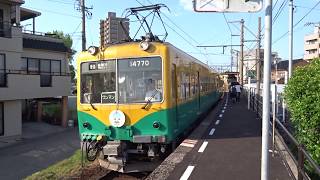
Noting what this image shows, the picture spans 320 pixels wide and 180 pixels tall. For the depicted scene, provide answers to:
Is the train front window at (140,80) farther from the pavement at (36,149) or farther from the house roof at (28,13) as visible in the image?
the house roof at (28,13)

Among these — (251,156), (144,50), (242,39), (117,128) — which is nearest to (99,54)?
(144,50)

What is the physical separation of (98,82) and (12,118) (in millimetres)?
16485

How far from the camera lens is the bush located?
A: 8.76 meters

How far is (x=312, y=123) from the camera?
8930mm

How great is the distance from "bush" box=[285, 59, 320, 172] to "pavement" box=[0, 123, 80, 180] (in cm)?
1075

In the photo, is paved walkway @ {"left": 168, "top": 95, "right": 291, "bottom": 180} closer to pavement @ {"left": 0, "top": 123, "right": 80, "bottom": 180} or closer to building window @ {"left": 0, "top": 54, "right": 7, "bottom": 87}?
pavement @ {"left": 0, "top": 123, "right": 80, "bottom": 180}

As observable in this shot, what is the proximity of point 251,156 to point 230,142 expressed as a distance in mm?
2318

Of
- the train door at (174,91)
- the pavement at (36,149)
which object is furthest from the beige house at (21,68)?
the train door at (174,91)

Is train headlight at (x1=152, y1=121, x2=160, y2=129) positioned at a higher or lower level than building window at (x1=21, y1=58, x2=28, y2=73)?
lower

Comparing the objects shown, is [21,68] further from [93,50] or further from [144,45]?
[144,45]

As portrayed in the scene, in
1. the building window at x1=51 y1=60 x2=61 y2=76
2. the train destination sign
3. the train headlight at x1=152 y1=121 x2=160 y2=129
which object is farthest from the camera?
the building window at x1=51 y1=60 x2=61 y2=76

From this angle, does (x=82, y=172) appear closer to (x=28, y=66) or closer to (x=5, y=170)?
(x=5, y=170)

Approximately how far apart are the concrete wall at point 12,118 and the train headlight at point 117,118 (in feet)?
54.2

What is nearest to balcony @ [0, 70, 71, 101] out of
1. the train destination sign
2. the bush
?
the train destination sign
